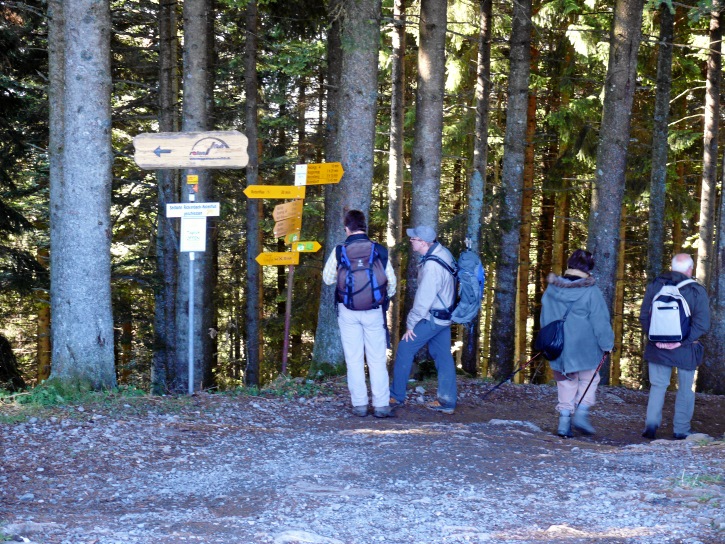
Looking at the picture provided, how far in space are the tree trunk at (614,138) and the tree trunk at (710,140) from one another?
16.6 feet

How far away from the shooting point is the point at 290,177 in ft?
69.5

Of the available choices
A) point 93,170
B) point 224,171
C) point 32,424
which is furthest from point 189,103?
point 224,171

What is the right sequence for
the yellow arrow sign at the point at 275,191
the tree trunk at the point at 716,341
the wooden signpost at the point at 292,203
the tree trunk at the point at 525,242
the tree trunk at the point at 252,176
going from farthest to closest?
the tree trunk at the point at 525,242 < the tree trunk at the point at 252,176 < the tree trunk at the point at 716,341 < the yellow arrow sign at the point at 275,191 < the wooden signpost at the point at 292,203

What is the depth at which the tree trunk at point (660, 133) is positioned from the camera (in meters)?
16.2

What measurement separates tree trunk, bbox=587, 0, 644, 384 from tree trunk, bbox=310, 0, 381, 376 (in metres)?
4.08

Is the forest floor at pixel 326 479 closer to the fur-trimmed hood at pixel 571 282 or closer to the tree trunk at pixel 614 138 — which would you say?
the fur-trimmed hood at pixel 571 282

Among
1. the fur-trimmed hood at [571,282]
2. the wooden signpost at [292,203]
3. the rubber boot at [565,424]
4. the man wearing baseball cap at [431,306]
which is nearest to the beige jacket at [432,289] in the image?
the man wearing baseball cap at [431,306]

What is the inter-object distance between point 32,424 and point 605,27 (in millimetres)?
15151

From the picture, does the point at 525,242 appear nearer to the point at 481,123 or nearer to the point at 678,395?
the point at 481,123

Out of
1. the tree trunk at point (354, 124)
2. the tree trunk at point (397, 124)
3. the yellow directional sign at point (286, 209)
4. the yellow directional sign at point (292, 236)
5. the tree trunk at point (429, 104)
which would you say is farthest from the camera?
the tree trunk at point (397, 124)

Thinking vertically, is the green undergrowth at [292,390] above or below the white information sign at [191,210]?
below

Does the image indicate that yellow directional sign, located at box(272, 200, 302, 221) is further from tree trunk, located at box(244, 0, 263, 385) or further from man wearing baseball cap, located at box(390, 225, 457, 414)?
tree trunk, located at box(244, 0, 263, 385)

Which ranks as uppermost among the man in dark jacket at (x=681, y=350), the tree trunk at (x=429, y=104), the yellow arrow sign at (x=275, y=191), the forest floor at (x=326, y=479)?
the tree trunk at (x=429, y=104)

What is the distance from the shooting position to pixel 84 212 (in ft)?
28.8
